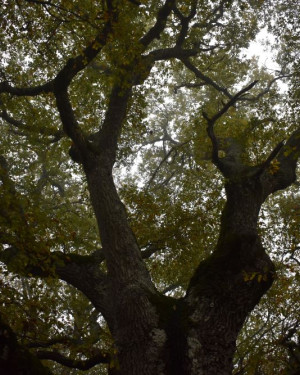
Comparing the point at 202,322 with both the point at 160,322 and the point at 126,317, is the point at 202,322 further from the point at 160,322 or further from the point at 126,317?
the point at 126,317

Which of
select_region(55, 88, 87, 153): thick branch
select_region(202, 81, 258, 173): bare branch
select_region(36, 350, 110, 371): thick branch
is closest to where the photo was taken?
select_region(36, 350, 110, 371): thick branch

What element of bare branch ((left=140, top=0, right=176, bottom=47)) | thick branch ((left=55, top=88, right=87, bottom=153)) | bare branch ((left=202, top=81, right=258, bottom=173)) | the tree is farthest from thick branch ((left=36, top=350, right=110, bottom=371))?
bare branch ((left=140, top=0, right=176, bottom=47))

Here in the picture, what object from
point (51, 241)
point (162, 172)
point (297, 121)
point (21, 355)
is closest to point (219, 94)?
point (162, 172)

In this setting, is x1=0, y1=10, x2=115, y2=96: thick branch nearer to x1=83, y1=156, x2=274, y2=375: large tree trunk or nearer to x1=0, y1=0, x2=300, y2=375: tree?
x1=0, y1=0, x2=300, y2=375: tree

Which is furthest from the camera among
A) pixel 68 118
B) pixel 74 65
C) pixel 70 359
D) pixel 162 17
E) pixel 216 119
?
pixel 162 17

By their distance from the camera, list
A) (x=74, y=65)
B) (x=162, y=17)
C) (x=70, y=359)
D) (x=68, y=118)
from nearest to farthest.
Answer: (x=70, y=359)
(x=74, y=65)
(x=68, y=118)
(x=162, y=17)

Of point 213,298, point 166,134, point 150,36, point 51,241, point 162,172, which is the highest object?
point 166,134

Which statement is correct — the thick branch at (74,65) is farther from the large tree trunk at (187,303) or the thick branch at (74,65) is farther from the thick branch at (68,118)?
the large tree trunk at (187,303)

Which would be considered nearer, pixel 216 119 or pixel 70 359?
pixel 70 359

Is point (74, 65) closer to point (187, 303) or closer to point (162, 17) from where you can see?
point (162, 17)

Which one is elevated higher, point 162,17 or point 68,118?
point 162,17

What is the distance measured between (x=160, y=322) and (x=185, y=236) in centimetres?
511

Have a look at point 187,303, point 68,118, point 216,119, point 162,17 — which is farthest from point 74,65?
point 187,303

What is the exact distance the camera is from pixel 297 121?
1055cm
